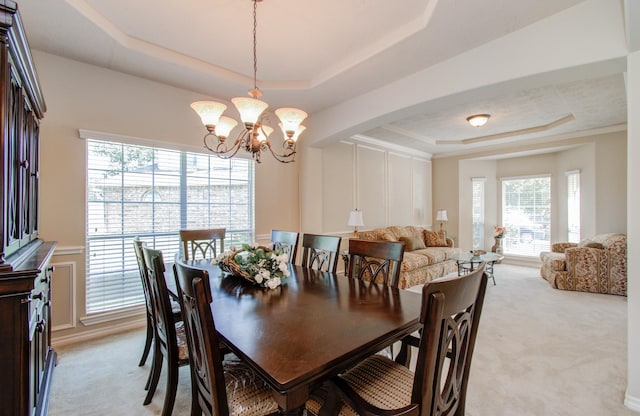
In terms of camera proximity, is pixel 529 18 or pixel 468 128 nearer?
pixel 529 18

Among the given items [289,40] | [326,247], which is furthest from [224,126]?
[326,247]

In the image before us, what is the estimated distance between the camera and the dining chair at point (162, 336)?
1498 mm

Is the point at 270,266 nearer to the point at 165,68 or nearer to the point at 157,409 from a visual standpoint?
the point at 157,409

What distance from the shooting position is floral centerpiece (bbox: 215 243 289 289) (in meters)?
1.84

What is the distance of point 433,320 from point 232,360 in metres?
1.19

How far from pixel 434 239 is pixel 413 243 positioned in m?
0.86

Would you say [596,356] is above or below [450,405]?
below

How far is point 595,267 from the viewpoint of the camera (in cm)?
432

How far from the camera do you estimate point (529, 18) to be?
2.12 metres

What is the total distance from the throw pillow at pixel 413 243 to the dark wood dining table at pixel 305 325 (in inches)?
142

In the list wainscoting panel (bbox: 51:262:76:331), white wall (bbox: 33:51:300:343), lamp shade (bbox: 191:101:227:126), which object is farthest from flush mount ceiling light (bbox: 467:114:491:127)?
wainscoting panel (bbox: 51:262:76:331)

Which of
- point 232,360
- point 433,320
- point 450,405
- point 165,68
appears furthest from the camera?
point 165,68

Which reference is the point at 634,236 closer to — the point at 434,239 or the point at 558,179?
the point at 434,239

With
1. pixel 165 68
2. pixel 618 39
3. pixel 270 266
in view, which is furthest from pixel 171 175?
pixel 618 39
